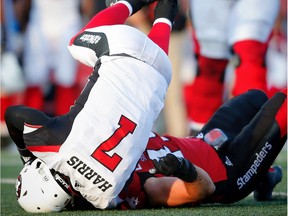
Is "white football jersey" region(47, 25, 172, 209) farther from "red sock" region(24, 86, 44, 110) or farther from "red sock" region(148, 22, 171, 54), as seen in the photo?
Answer: "red sock" region(24, 86, 44, 110)

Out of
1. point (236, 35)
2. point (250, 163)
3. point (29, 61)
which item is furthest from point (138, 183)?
point (29, 61)

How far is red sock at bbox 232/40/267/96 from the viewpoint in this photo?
6062 mm

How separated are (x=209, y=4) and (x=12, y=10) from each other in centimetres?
286

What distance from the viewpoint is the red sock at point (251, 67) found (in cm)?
606

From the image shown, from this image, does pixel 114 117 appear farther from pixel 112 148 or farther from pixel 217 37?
pixel 217 37

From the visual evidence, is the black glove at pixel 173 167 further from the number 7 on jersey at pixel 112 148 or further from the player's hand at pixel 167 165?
the number 7 on jersey at pixel 112 148

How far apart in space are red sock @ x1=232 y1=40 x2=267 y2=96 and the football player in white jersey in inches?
75.1

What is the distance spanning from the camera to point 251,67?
239 inches

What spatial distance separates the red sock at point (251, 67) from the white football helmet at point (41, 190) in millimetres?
2284

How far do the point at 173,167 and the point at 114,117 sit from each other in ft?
1.21

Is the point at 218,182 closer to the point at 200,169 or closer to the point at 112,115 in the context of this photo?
the point at 200,169

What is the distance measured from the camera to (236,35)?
627 cm

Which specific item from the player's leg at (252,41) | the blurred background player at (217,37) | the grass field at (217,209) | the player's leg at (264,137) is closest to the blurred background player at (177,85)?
the blurred background player at (217,37)

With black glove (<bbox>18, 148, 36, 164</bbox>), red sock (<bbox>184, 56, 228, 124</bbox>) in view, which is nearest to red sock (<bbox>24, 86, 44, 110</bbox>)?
red sock (<bbox>184, 56, 228, 124</bbox>)
